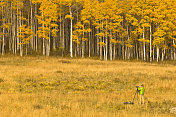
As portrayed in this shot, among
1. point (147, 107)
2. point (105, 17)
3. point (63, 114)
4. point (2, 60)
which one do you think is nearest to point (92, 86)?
point (147, 107)

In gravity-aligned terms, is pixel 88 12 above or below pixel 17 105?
above

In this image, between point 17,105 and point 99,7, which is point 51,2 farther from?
point 17,105

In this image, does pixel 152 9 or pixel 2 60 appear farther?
pixel 152 9

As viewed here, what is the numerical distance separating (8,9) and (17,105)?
37.2 meters

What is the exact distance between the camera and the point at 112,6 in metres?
44.2

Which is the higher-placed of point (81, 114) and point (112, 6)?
point (112, 6)

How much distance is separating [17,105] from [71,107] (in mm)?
2225

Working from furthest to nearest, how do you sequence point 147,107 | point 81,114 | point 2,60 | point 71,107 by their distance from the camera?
point 2,60
point 147,107
point 71,107
point 81,114

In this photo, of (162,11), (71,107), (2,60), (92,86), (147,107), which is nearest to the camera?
(71,107)

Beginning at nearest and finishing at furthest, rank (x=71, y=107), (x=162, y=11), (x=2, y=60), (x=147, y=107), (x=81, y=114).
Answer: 1. (x=81, y=114)
2. (x=71, y=107)
3. (x=147, y=107)
4. (x=2, y=60)
5. (x=162, y=11)

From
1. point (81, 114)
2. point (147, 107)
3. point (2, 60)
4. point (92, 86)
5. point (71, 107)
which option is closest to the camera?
point (81, 114)

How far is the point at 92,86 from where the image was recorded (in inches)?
689

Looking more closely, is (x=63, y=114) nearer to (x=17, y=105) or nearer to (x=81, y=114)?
(x=81, y=114)

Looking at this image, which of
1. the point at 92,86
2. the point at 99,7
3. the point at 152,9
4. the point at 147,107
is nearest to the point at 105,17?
the point at 99,7
